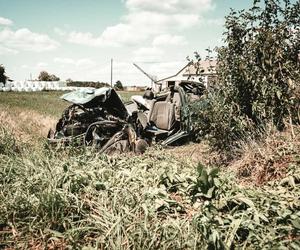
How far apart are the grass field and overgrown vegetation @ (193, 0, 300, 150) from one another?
119 cm

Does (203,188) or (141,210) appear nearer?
(141,210)

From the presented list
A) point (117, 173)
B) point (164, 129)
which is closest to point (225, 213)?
point (117, 173)

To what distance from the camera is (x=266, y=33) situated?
552cm

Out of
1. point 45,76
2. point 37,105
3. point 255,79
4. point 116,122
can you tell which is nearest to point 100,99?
point 116,122

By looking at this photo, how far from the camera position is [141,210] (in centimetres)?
321

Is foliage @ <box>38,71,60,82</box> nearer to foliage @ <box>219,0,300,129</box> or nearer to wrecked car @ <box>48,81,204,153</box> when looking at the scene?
wrecked car @ <box>48,81,204,153</box>

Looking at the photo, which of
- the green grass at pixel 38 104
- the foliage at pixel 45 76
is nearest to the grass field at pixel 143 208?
the green grass at pixel 38 104

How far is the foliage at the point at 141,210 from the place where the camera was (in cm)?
273

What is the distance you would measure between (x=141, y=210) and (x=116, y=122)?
3.90 metres

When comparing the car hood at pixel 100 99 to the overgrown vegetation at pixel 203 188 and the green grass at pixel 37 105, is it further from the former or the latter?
the green grass at pixel 37 105

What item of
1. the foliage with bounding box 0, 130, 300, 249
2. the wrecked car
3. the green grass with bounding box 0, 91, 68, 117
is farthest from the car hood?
the green grass with bounding box 0, 91, 68, 117

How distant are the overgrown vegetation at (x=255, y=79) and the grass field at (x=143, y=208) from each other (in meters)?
1.19

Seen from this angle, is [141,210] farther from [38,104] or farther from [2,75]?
[2,75]

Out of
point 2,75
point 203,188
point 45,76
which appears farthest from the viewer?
point 45,76
